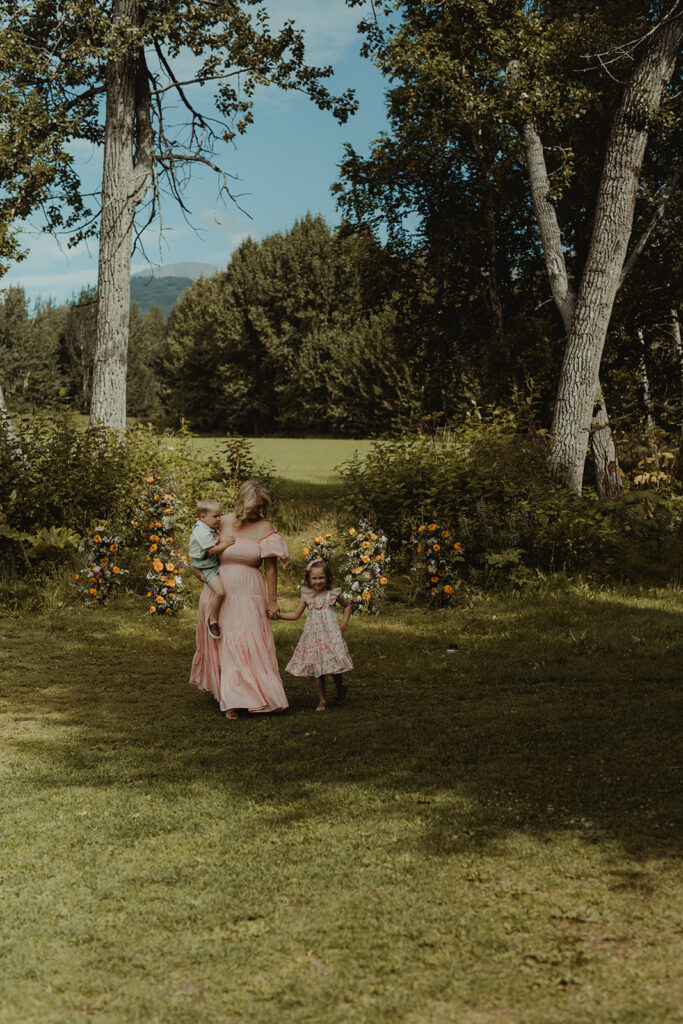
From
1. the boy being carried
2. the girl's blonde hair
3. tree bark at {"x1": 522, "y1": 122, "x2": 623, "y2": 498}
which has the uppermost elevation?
tree bark at {"x1": 522, "y1": 122, "x2": 623, "y2": 498}

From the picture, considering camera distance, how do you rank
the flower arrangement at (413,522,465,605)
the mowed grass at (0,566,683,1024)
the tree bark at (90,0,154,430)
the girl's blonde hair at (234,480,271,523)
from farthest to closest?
the tree bark at (90,0,154,430) → the flower arrangement at (413,522,465,605) → the girl's blonde hair at (234,480,271,523) → the mowed grass at (0,566,683,1024)

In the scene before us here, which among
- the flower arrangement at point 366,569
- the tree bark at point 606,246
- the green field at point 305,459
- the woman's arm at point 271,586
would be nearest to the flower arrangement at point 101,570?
the flower arrangement at point 366,569

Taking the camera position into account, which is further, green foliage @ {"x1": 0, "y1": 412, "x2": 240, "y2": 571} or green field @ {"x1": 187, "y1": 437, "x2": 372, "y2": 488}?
green field @ {"x1": 187, "y1": 437, "x2": 372, "y2": 488}

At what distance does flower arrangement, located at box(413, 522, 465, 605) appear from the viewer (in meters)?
10.9

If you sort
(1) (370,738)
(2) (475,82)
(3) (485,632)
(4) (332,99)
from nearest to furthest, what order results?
1. (1) (370,738)
2. (3) (485,632)
3. (2) (475,82)
4. (4) (332,99)

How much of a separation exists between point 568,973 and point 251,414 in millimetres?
59087

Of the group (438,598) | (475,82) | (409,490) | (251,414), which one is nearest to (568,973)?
(438,598)

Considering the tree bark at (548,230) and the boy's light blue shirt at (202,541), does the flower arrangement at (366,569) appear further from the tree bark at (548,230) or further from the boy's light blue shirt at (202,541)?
the tree bark at (548,230)

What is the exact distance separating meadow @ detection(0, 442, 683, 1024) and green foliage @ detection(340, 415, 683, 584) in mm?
3054

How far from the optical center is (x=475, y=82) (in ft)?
50.2

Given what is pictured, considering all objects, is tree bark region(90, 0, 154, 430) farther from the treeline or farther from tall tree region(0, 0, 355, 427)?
the treeline

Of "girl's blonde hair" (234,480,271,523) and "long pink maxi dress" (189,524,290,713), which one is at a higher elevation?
"girl's blonde hair" (234,480,271,523)

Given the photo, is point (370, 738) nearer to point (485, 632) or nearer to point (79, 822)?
point (79, 822)

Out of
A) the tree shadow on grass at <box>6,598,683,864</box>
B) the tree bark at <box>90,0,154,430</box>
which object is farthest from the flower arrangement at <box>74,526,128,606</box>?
the tree bark at <box>90,0,154,430</box>
